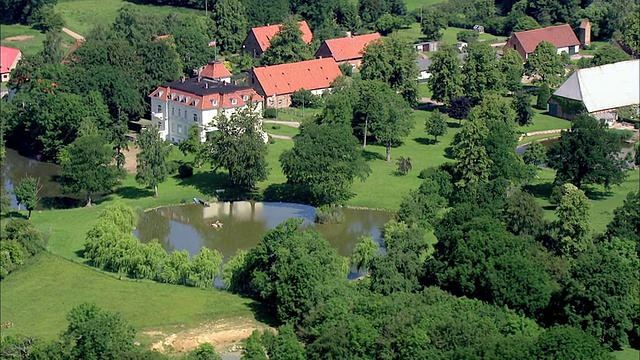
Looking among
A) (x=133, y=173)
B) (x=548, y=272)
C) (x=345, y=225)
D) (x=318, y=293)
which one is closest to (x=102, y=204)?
(x=133, y=173)

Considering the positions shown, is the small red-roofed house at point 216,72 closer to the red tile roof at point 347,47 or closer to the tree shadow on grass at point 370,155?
the red tile roof at point 347,47

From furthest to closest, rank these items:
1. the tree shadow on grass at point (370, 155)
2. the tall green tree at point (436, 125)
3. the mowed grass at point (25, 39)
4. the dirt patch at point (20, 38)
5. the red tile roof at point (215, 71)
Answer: the dirt patch at point (20, 38) < the mowed grass at point (25, 39) < the red tile roof at point (215, 71) < the tall green tree at point (436, 125) < the tree shadow on grass at point (370, 155)

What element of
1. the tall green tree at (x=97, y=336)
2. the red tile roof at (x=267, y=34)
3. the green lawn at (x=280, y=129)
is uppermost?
the red tile roof at (x=267, y=34)

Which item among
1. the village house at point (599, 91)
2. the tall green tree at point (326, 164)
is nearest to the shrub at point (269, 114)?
the tall green tree at point (326, 164)

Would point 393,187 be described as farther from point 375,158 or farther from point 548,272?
point 548,272

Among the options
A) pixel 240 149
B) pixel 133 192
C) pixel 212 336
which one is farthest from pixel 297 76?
pixel 212 336

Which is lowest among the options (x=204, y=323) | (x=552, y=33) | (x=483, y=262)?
(x=204, y=323)

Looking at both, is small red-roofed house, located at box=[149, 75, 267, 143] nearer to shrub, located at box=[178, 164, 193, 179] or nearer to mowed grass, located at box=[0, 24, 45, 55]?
shrub, located at box=[178, 164, 193, 179]
